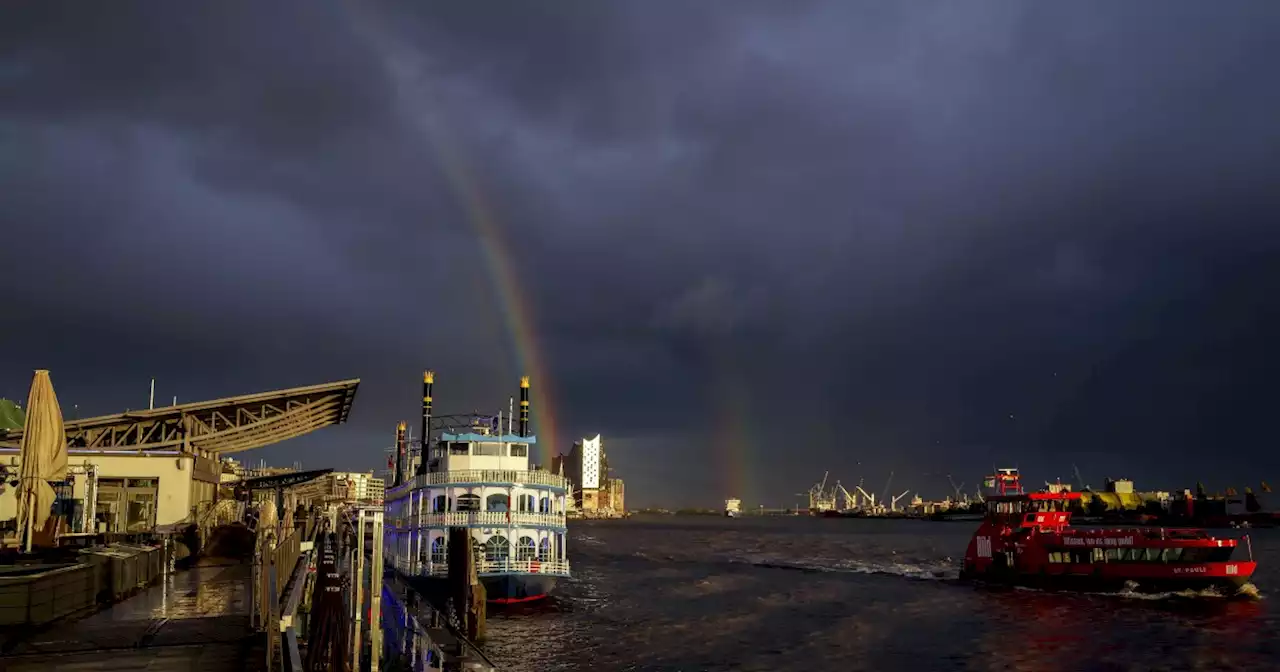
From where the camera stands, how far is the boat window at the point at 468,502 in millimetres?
51959

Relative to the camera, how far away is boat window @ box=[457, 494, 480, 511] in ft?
170

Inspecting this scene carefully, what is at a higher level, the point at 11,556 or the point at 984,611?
the point at 11,556

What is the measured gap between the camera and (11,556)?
78.7ft

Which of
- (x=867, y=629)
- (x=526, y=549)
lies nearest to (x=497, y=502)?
(x=526, y=549)

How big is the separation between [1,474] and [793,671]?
36.5 m

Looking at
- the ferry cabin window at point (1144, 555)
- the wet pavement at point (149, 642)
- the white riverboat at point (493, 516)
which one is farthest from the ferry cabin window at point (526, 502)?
the ferry cabin window at point (1144, 555)

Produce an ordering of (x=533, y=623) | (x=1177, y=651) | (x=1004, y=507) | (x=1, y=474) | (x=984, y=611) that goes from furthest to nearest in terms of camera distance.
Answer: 1. (x=1004, y=507)
2. (x=984, y=611)
3. (x=533, y=623)
4. (x=1177, y=651)
5. (x=1, y=474)

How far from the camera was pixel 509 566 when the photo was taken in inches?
1972

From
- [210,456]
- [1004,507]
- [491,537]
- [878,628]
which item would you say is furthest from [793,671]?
[210,456]

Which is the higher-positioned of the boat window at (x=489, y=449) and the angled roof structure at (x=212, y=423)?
the angled roof structure at (x=212, y=423)

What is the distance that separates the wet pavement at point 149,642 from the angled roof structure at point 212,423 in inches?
1313

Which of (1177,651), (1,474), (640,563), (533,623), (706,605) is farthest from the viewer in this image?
(640,563)

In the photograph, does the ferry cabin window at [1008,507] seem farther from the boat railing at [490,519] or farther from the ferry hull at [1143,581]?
the boat railing at [490,519]

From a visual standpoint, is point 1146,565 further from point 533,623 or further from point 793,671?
point 533,623
